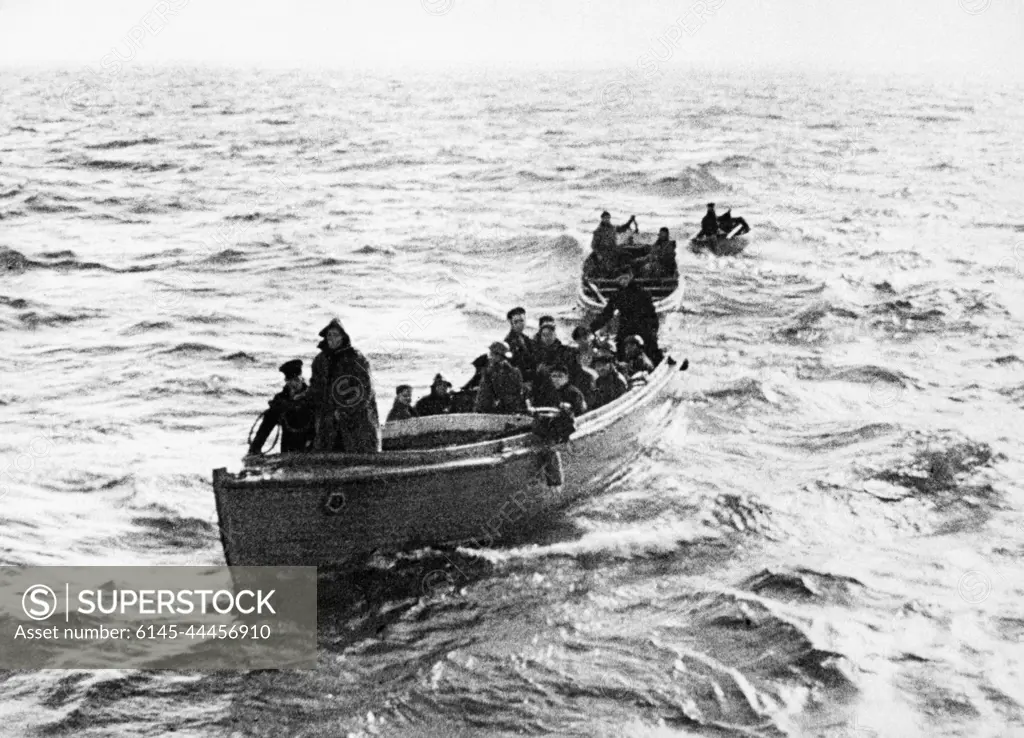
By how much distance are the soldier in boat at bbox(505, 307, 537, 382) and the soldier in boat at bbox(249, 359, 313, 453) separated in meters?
3.93

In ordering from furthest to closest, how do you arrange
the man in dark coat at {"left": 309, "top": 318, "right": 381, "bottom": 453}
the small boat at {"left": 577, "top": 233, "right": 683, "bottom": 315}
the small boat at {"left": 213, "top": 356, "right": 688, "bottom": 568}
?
the small boat at {"left": 577, "top": 233, "right": 683, "bottom": 315}
the small boat at {"left": 213, "top": 356, "right": 688, "bottom": 568}
the man in dark coat at {"left": 309, "top": 318, "right": 381, "bottom": 453}

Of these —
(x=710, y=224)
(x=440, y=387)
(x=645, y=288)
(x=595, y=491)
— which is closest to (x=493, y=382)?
(x=440, y=387)

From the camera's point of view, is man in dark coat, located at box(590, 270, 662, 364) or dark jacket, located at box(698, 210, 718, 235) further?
dark jacket, located at box(698, 210, 718, 235)

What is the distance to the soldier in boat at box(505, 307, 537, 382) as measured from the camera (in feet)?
48.0

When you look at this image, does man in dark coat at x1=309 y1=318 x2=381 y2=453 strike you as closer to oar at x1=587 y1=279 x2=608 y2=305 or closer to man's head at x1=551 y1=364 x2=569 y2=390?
man's head at x1=551 y1=364 x2=569 y2=390

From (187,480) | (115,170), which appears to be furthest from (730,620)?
(115,170)

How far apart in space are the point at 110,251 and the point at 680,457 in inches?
795

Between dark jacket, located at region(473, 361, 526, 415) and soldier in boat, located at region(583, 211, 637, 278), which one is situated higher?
soldier in boat, located at region(583, 211, 637, 278)

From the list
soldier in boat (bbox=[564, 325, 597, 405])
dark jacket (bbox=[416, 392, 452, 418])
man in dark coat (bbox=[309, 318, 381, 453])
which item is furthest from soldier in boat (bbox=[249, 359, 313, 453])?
soldier in boat (bbox=[564, 325, 597, 405])

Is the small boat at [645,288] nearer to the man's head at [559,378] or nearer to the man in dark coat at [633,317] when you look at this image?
the man in dark coat at [633,317]

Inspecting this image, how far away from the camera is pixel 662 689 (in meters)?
9.91

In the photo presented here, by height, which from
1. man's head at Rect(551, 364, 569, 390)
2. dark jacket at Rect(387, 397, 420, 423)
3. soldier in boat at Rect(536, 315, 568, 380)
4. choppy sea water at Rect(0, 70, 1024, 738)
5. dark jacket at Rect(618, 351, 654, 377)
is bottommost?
choppy sea water at Rect(0, 70, 1024, 738)

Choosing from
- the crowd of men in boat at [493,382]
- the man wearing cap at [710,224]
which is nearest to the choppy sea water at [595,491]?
the man wearing cap at [710,224]

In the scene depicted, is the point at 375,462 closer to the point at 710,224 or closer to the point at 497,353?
the point at 497,353
